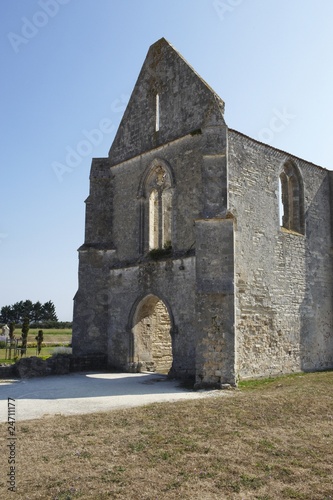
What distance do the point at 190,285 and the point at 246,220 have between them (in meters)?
2.58

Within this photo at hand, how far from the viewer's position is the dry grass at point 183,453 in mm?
4812

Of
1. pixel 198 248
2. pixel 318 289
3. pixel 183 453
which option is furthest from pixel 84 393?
pixel 318 289

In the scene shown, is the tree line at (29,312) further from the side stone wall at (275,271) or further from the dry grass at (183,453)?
the dry grass at (183,453)

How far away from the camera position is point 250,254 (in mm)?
13578

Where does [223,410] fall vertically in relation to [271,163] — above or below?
below

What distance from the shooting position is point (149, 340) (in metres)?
15.9

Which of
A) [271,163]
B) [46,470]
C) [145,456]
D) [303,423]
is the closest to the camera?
[46,470]

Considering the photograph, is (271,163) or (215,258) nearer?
(215,258)

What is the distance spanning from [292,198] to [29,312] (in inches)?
2249

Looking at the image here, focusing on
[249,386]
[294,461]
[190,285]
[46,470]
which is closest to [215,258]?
[190,285]

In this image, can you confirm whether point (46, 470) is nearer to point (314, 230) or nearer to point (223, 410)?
point (223, 410)

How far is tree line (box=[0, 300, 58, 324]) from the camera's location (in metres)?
65.4

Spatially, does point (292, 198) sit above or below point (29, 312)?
above

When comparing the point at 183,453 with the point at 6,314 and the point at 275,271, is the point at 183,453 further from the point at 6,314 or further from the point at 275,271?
the point at 6,314
